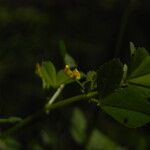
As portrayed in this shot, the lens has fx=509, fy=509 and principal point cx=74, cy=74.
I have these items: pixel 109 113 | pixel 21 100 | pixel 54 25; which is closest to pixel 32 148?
pixel 109 113

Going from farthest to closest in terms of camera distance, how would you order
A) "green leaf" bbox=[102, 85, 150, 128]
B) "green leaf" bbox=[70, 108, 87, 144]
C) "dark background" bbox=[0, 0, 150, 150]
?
"dark background" bbox=[0, 0, 150, 150] < "green leaf" bbox=[70, 108, 87, 144] < "green leaf" bbox=[102, 85, 150, 128]

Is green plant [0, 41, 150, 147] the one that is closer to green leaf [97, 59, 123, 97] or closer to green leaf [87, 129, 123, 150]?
green leaf [97, 59, 123, 97]

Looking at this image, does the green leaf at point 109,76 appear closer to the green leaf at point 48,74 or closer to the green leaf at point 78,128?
the green leaf at point 48,74

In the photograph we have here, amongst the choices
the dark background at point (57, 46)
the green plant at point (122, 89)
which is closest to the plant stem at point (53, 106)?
the green plant at point (122, 89)

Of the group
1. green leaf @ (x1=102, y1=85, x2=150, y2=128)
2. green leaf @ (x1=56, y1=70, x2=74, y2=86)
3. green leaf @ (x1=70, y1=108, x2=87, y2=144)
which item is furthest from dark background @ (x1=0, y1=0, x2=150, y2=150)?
green leaf @ (x1=102, y1=85, x2=150, y2=128)

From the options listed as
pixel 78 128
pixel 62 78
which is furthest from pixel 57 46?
pixel 62 78

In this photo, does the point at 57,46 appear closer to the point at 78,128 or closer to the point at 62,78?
the point at 78,128
